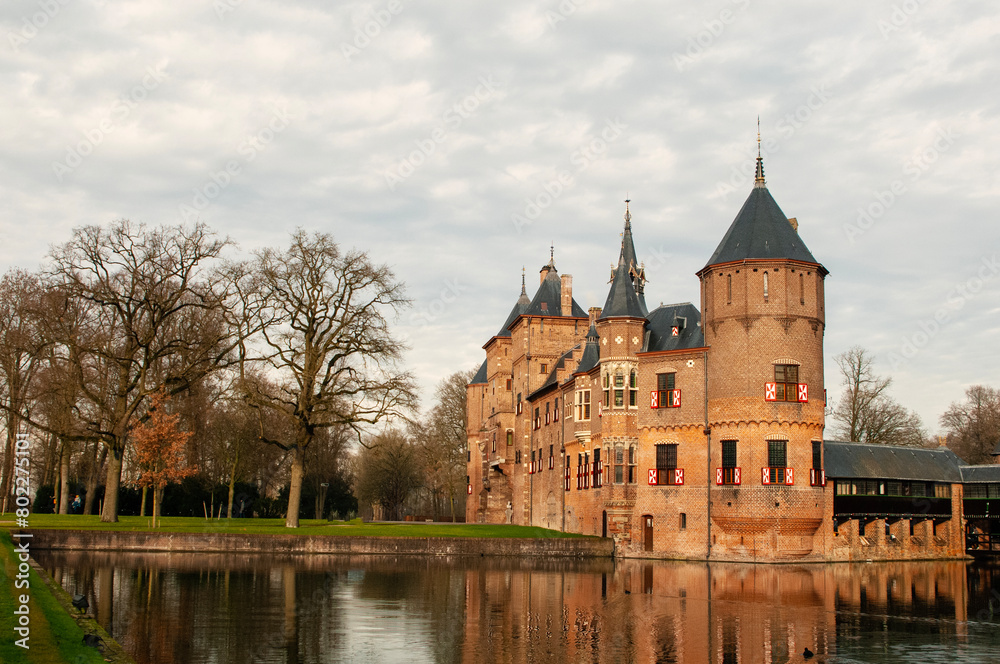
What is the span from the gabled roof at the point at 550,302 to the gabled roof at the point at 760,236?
19717mm

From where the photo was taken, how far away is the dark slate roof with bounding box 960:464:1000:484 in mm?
45000

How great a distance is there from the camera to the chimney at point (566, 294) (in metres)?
59.0

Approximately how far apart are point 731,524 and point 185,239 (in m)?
26.1

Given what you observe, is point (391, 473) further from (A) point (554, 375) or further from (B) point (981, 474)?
(B) point (981, 474)

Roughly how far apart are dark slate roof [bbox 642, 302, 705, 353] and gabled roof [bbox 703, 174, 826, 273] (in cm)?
310

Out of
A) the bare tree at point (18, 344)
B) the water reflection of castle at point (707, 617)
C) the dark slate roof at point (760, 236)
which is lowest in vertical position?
the water reflection of castle at point (707, 617)

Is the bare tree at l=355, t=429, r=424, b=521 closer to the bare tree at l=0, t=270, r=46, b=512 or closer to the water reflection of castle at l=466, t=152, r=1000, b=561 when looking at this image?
the water reflection of castle at l=466, t=152, r=1000, b=561

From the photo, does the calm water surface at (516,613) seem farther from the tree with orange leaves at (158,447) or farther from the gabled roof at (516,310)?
the gabled roof at (516,310)

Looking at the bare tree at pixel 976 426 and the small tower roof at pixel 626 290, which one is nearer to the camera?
the small tower roof at pixel 626 290

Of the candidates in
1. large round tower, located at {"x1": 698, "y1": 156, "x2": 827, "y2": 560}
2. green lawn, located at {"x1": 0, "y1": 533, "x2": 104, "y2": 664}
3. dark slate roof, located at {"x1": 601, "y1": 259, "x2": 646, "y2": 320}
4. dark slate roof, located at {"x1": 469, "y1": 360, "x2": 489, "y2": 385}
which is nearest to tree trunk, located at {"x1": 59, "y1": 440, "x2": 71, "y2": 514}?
dark slate roof, located at {"x1": 601, "y1": 259, "x2": 646, "y2": 320}

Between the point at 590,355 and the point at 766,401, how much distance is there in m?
11.5

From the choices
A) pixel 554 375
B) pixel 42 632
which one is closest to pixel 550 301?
pixel 554 375

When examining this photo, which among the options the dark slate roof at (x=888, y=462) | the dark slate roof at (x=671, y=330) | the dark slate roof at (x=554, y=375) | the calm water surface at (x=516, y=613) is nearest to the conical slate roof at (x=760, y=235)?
the dark slate roof at (x=671, y=330)

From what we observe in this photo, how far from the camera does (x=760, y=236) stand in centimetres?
3844
